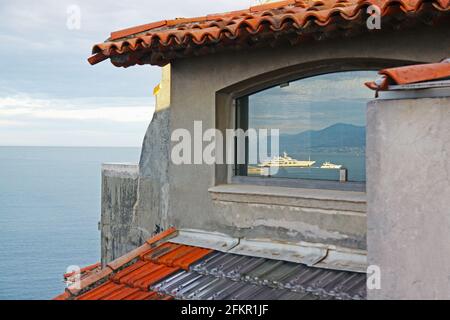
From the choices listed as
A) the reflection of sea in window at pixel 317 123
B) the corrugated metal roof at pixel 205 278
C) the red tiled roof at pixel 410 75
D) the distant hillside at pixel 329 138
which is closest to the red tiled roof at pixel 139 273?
the corrugated metal roof at pixel 205 278

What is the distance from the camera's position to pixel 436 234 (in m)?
3.69

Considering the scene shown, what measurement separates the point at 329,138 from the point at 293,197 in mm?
720

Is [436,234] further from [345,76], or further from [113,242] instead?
[113,242]

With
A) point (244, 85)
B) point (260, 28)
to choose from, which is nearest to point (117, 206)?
point (244, 85)

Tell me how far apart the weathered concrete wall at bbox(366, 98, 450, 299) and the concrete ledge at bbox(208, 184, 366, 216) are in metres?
1.51

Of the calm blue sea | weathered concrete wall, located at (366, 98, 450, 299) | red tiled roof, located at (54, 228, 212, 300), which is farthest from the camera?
the calm blue sea

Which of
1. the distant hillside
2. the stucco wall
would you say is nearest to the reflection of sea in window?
the distant hillside

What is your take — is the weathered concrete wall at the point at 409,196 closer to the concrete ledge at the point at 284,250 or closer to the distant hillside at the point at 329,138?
the concrete ledge at the point at 284,250

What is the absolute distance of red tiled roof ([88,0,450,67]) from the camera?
4660 millimetres

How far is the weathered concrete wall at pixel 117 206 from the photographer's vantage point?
29.8ft

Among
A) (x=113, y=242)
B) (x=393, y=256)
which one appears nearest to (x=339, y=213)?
(x=393, y=256)

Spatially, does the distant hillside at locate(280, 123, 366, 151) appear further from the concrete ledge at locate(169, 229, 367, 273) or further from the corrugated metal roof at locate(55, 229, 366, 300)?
the corrugated metal roof at locate(55, 229, 366, 300)
